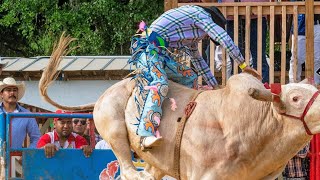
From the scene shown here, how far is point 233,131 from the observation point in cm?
806

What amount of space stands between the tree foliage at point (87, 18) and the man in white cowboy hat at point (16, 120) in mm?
9224

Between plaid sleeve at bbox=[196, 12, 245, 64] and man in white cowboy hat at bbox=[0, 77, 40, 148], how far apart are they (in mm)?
3212

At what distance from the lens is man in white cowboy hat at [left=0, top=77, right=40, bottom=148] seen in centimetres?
1102

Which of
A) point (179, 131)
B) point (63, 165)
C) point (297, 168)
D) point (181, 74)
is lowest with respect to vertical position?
point (297, 168)

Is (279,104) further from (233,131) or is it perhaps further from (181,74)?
(181,74)

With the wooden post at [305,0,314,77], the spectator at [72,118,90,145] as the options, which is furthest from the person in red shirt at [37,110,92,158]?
the wooden post at [305,0,314,77]

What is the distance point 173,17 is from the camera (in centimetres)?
853

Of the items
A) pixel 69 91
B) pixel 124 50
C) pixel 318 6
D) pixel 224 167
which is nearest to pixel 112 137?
pixel 224 167

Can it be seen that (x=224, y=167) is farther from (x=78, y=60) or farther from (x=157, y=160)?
(x=78, y=60)

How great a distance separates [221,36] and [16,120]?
364cm

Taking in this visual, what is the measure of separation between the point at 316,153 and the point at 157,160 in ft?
8.47

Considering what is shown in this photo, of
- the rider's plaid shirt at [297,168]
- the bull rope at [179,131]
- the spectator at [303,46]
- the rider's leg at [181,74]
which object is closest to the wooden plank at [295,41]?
the spectator at [303,46]

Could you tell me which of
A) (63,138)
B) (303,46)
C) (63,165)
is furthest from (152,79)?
(303,46)

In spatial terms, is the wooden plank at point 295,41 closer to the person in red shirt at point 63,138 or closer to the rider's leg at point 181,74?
the rider's leg at point 181,74
